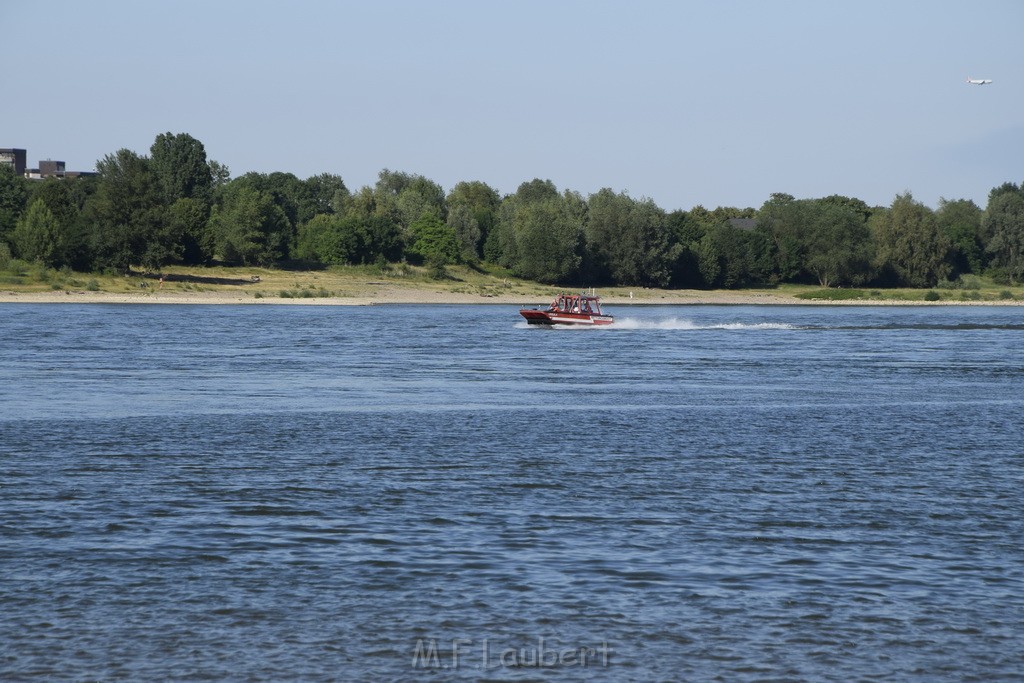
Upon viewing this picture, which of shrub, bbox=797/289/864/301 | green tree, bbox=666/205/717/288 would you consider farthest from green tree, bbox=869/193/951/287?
green tree, bbox=666/205/717/288

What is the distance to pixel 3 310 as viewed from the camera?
8812 cm

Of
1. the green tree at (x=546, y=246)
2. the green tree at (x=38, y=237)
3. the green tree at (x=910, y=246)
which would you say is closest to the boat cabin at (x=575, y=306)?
the green tree at (x=38, y=237)

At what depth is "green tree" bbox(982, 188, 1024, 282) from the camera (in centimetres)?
16512

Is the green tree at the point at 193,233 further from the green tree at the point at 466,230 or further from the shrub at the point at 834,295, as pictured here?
the shrub at the point at 834,295

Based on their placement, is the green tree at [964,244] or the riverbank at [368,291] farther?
the green tree at [964,244]

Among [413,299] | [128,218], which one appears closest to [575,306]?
[413,299]

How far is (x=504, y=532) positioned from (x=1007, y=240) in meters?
163

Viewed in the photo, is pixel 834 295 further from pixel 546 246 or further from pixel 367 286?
pixel 367 286

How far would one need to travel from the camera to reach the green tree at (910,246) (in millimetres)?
155000

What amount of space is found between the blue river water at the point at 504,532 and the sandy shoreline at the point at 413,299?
68293 mm

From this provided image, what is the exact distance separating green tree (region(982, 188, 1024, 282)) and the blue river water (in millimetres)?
137554

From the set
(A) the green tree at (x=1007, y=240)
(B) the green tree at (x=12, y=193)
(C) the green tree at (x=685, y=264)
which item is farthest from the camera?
(A) the green tree at (x=1007, y=240)

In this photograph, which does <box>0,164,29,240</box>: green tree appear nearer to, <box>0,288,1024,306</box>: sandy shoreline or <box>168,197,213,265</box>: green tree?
<box>168,197,213,265</box>: green tree

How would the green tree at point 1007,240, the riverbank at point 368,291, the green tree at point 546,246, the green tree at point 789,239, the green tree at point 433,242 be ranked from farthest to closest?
the green tree at point 1007,240, the green tree at point 789,239, the green tree at point 433,242, the green tree at point 546,246, the riverbank at point 368,291
